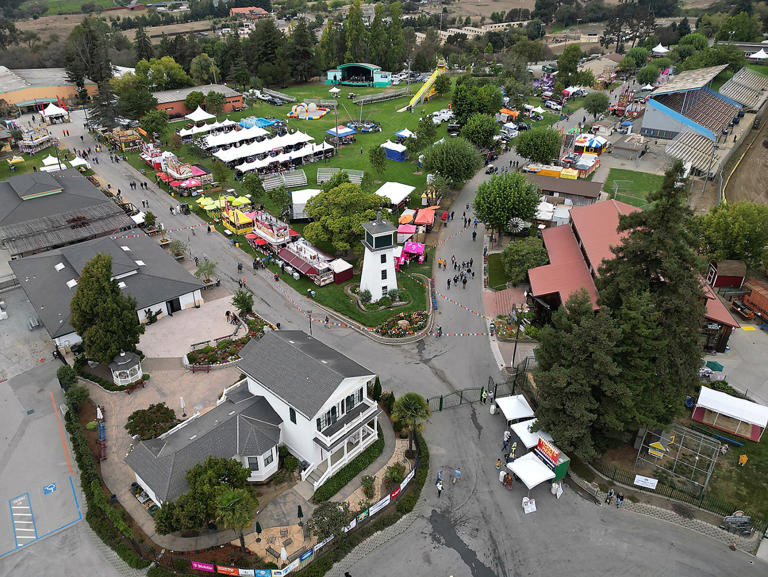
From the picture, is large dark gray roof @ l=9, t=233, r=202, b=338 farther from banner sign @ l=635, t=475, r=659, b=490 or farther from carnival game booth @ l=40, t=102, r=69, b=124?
carnival game booth @ l=40, t=102, r=69, b=124

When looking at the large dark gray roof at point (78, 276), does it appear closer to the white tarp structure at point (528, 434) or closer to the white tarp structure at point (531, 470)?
the white tarp structure at point (528, 434)

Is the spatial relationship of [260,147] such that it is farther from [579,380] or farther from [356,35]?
[356,35]

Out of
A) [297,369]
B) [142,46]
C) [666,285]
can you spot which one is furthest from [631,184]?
[142,46]

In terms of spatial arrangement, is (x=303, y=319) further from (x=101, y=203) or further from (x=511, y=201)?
(x=101, y=203)

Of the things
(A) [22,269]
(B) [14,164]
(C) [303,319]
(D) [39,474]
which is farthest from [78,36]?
(D) [39,474]

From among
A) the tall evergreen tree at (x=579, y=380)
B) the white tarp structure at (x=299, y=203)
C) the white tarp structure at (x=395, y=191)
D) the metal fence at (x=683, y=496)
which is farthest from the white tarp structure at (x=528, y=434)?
the white tarp structure at (x=299, y=203)

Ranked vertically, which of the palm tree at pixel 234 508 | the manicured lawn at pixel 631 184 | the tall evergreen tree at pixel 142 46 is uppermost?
the tall evergreen tree at pixel 142 46
